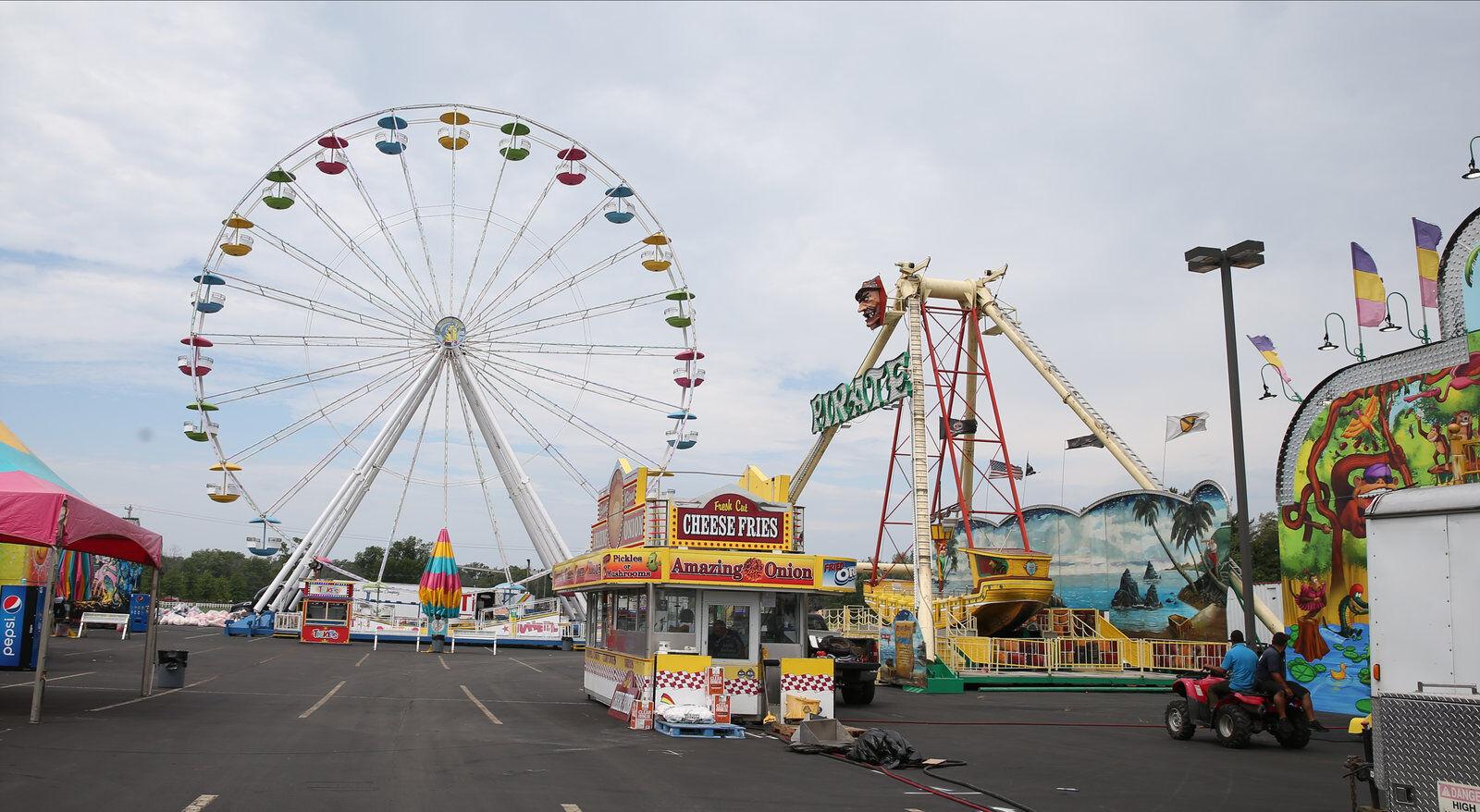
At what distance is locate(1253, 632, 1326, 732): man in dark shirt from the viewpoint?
1483 cm

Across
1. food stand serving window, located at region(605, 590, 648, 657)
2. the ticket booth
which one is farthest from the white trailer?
the ticket booth

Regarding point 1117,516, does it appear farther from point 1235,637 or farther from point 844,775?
point 844,775

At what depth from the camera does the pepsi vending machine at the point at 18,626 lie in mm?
23047

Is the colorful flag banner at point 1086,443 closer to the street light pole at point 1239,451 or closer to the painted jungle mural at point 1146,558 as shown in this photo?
the painted jungle mural at point 1146,558

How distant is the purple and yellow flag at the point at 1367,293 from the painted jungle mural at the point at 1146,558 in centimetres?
1365

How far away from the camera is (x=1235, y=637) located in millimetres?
15094

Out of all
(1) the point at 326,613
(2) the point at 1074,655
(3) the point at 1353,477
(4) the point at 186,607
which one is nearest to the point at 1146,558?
(2) the point at 1074,655

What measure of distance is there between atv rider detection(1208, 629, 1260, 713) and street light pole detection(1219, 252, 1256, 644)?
0.23 metres

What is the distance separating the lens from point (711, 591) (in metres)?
17.6

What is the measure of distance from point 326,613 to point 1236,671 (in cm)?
4053

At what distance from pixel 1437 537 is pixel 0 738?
15122 mm

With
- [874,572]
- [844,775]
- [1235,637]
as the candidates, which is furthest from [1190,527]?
[844,775]

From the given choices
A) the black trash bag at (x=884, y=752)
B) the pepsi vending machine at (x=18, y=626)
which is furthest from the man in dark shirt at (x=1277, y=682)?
the pepsi vending machine at (x=18, y=626)

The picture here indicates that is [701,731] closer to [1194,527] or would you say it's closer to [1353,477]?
[1353,477]
